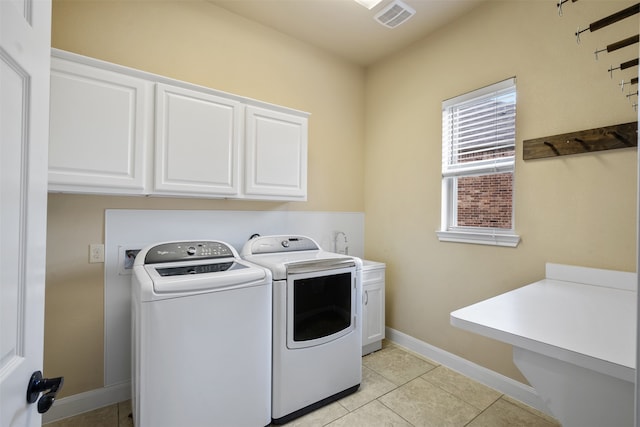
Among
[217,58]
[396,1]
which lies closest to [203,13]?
[217,58]

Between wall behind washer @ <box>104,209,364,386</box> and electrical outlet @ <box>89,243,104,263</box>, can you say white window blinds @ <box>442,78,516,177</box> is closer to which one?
wall behind washer @ <box>104,209,364,386</box>

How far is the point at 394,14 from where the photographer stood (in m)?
2.38

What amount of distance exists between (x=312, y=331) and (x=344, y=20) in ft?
8.46

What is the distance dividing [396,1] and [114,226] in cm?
261

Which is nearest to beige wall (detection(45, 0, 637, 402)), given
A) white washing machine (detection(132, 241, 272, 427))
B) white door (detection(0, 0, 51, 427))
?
white washing machine (detection(132, 241, 272, 427))

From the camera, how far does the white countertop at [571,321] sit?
0.95 m

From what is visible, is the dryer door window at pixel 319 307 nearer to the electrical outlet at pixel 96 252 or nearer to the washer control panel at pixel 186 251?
the washer control panel at pixel 186 251

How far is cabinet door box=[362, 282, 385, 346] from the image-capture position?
2719 millimetres

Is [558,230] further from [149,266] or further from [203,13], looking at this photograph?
[203,13]

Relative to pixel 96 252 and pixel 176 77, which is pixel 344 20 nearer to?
pixel 176 77

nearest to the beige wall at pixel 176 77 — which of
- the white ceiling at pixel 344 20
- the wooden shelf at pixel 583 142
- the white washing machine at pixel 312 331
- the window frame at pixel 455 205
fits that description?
the white ceiling at pixel 344 20

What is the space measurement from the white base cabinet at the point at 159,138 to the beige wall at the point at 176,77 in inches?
13.9

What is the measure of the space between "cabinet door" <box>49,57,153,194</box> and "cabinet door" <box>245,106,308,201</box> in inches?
27.1

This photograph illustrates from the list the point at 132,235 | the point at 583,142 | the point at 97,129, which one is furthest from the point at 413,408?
the point at 97,129
